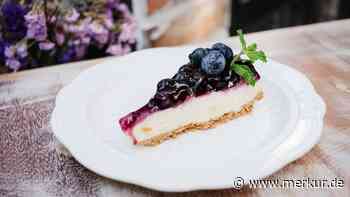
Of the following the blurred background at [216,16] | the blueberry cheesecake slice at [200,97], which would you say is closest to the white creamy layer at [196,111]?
the blueberry cheesecake slice at [200,97]

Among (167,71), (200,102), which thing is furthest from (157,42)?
(200,102)

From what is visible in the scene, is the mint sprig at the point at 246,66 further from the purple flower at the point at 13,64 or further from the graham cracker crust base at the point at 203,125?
the purple flower at the point at 13,64

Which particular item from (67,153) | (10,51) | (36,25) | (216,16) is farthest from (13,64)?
(216,16)

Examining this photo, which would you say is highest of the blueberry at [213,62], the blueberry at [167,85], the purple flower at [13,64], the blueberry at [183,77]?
the blueberry at [213,62]

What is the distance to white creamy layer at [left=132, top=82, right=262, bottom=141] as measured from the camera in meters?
1.05

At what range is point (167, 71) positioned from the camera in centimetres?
129

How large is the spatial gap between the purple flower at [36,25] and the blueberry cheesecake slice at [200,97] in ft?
2.05

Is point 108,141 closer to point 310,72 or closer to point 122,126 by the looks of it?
point 122,126

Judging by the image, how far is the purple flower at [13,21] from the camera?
149 cm

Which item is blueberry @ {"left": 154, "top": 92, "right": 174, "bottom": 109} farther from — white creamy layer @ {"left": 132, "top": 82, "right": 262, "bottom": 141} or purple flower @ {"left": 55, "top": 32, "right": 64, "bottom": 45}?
purple flower @ {"left": 55, "top": 32, "right": 64, "bottom": 45}

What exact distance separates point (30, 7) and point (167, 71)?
0.60 meters

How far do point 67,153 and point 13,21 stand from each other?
0.71 m

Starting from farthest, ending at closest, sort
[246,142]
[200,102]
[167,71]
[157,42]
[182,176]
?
[157,42]
[167,71]
[200,102]
[246,142]
[182,176]

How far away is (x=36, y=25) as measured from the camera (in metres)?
1.50
